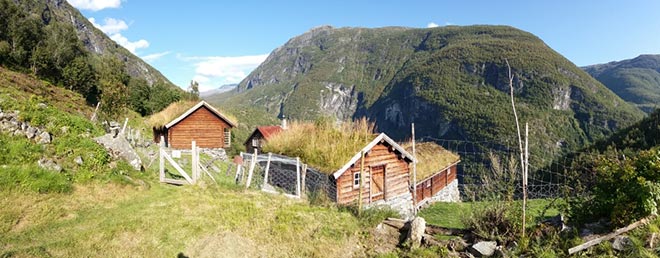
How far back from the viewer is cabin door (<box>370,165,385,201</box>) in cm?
1934

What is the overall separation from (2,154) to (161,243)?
557cm

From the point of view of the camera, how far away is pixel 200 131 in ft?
102

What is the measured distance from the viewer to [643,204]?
6629mm

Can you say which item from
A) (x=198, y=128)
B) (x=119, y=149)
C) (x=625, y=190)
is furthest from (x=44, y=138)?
(x=198, y=128)

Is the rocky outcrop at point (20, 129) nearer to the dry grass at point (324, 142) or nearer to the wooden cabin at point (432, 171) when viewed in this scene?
the dry grass at point (324, 142)

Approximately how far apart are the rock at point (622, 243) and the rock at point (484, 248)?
80.2 inches

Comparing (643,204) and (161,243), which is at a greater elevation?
(643,204)

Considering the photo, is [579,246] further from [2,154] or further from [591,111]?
[591,111]

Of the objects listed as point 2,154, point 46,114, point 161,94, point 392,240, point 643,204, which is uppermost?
point 161,94

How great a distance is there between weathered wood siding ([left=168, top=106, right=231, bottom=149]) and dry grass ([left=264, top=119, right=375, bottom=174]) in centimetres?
1527

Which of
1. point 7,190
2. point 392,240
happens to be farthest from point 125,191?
point 392,240

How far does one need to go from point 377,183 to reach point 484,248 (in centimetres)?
1218

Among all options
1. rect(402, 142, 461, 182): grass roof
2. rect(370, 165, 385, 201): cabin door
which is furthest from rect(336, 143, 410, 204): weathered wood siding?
rect(402, 142, 461, 182): grass roof

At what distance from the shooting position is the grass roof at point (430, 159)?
29.2 m
